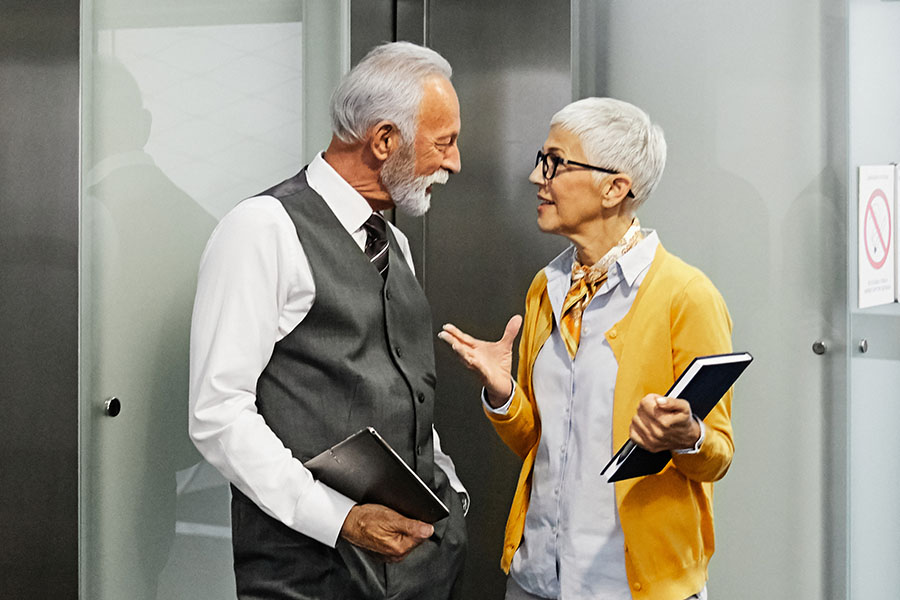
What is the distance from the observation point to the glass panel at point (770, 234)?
221 centimetres

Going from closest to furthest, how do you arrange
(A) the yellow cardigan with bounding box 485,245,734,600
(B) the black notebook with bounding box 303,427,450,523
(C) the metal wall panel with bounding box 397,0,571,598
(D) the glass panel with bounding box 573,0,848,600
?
(B) the black notebook with bounding box 303,427,450,523 < (A) the yellow cardigan with bounding box 485,245,734,600 < (D) the glass panel with bounding box 573,0,848,600 < (C) the metal wall panel with bounding box 397,0,571,598

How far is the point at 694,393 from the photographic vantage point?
142 cm

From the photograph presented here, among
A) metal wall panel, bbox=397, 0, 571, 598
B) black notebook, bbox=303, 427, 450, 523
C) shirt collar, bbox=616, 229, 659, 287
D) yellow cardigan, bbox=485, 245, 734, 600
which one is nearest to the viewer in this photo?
black notebook, bbox=303, 427, 450, 523

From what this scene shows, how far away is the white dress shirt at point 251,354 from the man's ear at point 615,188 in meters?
0.59

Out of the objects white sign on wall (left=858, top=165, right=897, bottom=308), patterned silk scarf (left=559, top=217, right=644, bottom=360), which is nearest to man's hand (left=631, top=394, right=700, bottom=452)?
patterned silk scarf (left=559, top=217, right=644, bottom=360)

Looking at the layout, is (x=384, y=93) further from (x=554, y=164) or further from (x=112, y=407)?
(x=112, y=407)

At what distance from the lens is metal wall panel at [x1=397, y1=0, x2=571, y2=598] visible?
2.44m

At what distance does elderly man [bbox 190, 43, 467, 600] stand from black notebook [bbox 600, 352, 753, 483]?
1.11 ft

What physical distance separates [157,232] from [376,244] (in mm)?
430

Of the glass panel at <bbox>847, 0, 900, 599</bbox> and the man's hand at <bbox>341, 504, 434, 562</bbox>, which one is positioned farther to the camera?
the glass panel at <bbox>847, 0, 900, 599</bbox>

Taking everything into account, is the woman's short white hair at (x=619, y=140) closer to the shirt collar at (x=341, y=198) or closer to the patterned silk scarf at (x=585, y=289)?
the patterned silk scarf at (x=585, y=289)

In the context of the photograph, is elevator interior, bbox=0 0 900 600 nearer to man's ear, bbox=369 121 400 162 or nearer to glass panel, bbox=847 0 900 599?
glass panel, bbox=847 0 900 599

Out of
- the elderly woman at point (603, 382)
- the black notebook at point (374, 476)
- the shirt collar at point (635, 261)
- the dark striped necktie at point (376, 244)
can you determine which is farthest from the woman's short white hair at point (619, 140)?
the black notebook at point (374, 476)

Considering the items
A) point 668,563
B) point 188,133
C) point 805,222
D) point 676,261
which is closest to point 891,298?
point 805,222
